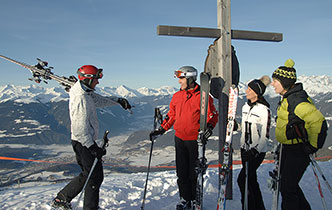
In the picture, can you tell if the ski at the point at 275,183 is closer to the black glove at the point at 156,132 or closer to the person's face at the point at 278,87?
the person's face at the point at 278,87

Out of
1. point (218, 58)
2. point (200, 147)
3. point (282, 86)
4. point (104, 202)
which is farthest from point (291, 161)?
point (104, 202)

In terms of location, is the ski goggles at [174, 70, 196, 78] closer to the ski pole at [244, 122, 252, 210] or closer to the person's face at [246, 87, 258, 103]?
the person's face at [246, 87, 258, 103]

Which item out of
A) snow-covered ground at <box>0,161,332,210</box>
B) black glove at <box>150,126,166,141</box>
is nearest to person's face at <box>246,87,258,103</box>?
black glove at <box>150,126,166,141</box>

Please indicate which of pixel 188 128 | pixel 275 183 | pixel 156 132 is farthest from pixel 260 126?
pixel 156 132

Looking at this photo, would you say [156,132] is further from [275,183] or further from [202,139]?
[275,183]

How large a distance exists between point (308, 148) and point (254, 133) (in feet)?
2.91

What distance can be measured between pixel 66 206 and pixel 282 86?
4470 mm

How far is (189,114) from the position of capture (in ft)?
16.1

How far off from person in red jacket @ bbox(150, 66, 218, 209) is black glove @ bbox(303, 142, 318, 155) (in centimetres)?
166

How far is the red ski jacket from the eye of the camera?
485 centimetres

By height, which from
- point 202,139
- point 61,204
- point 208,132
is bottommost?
point 61,204

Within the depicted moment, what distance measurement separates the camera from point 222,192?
4.38m

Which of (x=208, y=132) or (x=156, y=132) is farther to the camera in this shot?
(x=156, y=132)

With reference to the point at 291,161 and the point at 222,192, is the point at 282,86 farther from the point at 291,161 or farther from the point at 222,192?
the point at 222,192
